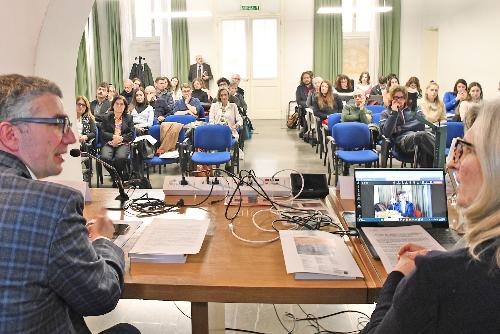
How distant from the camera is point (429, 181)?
6.69ft

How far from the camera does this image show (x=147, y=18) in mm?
12938

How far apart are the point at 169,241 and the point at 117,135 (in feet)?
15.1

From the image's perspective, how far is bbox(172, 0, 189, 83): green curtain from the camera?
12.6 metres

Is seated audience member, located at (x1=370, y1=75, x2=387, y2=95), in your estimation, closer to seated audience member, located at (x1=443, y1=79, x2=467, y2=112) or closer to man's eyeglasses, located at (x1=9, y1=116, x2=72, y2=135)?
seated audience member, located at (x1=443, y1=79, x2=467, y2=112)

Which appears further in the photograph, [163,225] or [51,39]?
[51,39]

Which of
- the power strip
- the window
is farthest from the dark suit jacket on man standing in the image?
the power strip

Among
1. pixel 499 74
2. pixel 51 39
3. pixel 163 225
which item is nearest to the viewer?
pixel 163 225

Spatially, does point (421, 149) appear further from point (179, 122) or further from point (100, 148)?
point (100, 148)

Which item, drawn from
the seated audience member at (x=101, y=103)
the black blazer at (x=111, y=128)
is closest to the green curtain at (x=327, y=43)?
the seated audience member at (x=101, y=103)

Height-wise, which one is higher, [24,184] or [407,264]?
[24,184]

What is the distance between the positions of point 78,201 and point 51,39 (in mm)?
2582

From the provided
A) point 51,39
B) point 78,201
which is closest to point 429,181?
point 78,201

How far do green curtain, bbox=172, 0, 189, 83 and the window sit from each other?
478 mm

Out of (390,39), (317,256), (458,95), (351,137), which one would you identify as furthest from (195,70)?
(317,256)
